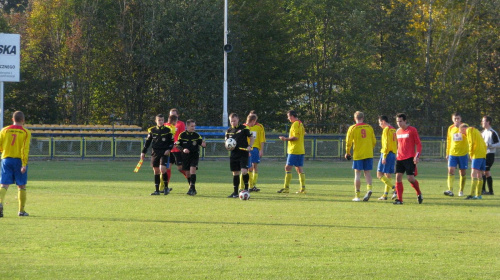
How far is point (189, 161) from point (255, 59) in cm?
3214

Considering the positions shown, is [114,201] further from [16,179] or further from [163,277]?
[163,277]

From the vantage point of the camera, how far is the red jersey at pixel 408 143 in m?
15.9

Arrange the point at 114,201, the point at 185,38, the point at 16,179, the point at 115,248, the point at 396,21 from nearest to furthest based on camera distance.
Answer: the point at 115,248 → the point at 16,179 → the point at 114,201 → the point at 185,38 → the point at 396,21

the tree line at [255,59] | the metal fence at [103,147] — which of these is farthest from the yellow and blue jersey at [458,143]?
the tree line at [255,59]

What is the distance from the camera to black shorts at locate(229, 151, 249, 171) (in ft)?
55.9

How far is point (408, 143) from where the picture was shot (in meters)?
16.0

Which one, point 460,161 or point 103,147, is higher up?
point 460,161

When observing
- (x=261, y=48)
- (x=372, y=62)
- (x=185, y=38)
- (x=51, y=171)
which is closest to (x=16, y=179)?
(x=51, y=171)

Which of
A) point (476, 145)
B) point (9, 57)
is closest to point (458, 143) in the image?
point (476, 145)

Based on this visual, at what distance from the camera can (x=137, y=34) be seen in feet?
156

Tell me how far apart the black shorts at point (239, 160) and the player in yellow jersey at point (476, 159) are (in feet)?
17.8

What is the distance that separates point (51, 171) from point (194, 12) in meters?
20.4

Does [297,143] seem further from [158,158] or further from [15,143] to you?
[15,143]

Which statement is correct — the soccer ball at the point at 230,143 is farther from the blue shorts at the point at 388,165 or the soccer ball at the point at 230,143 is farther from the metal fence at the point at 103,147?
the metal fence at the point at 103,147
